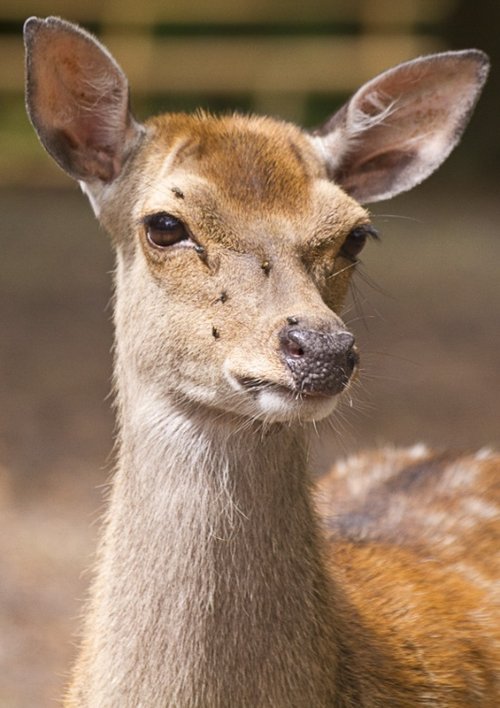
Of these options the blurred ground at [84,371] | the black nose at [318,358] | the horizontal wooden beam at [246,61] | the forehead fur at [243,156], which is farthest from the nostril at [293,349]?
the horizontal wooden beam at [246,61]

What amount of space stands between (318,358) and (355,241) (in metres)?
0.72

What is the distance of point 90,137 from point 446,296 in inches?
371

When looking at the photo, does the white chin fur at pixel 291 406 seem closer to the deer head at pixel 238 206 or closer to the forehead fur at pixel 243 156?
the deer head at pixel 238 206

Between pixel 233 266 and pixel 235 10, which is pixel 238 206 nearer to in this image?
pixel 233 266

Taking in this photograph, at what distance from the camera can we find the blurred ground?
6.37 m

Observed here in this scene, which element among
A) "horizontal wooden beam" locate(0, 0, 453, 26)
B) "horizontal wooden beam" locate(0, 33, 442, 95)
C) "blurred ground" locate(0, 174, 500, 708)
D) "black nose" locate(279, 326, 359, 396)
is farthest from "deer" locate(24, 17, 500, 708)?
"horizontal wooden beam" locate(0, 0, 453, 26)

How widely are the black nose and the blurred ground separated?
0.67m

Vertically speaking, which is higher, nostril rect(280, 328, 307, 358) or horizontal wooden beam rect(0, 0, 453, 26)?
horizontal wooden beam rect(0, 0, 453, 26)

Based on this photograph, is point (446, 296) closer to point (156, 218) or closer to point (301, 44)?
point (301, 44)

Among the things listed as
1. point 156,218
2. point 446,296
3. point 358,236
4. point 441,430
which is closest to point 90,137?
point 156,218

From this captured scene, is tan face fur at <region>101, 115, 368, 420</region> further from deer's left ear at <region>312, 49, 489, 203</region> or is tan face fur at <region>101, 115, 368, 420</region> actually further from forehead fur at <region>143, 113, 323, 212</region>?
deer's left ear at <region>312, 49, 489, 203</region>

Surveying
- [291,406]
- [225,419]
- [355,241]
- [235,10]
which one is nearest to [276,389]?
[291,406]

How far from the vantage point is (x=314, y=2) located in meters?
20.9

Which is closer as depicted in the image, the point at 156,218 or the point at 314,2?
the point at 156,218
